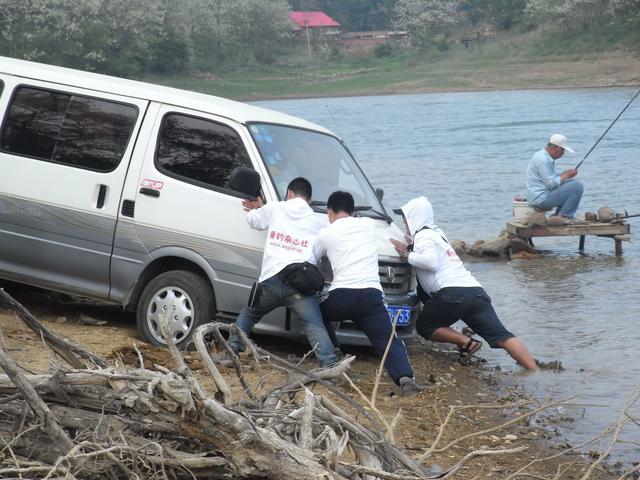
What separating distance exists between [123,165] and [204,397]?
5157 mm

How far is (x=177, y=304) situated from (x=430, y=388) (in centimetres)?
201

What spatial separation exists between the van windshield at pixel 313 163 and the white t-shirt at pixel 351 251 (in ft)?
2.23

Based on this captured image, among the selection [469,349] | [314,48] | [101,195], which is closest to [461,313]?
[469,349]

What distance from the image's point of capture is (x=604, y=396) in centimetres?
1005

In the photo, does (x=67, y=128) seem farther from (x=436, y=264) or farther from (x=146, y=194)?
(x=436, y=264)

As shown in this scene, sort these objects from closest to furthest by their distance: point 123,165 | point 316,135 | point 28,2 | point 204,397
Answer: point 204,397 → point 123,165 → point 316,135 → point 28,2

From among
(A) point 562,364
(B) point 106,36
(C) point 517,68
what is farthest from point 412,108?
(A) point 562,364

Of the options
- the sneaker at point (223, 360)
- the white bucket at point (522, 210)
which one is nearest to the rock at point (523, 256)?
the white bucket at point (522, 210)

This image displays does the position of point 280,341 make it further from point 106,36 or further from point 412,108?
point 106,36

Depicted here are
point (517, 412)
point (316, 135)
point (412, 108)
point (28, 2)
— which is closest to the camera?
point (517, 412)

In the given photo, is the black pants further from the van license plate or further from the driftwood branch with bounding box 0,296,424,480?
the driftwood branch with bounding box 0,296,424,480

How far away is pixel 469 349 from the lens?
35.0ft

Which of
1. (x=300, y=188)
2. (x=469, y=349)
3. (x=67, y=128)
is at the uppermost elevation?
(x=67, y=128)

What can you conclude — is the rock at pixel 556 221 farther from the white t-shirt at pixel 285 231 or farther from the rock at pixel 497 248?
the white t-shirt at pixel 285 231
